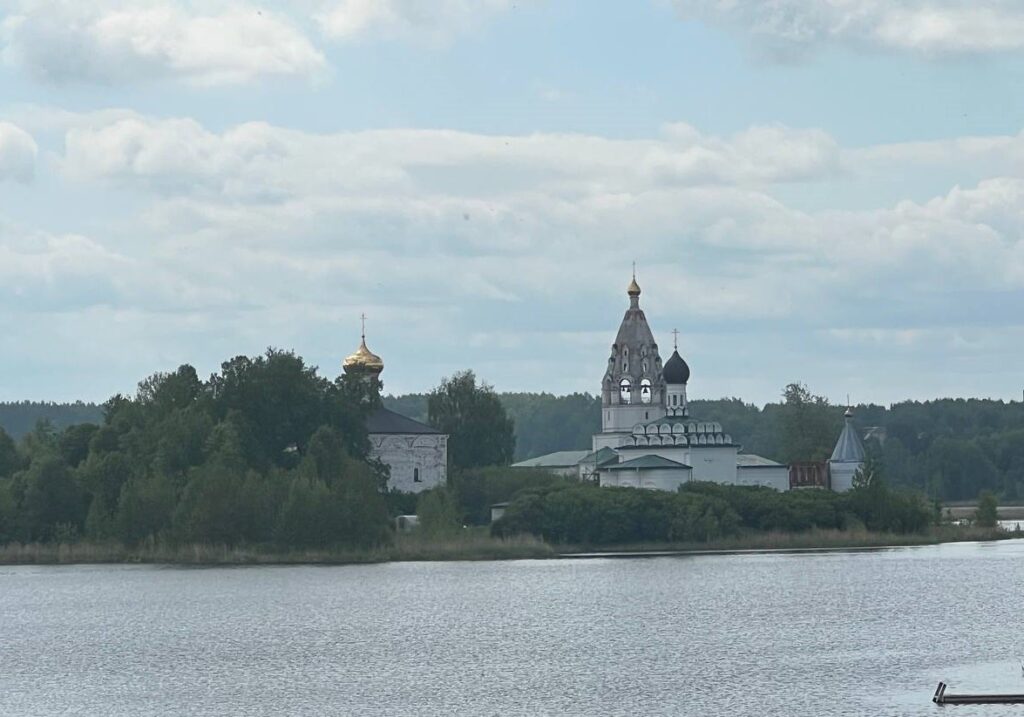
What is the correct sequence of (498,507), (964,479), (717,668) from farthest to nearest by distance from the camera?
(964,479) → (498,507) → (717,668)

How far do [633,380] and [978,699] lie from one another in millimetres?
70407

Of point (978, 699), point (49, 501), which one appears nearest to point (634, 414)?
point (49, 501)

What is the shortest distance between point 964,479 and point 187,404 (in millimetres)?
75639

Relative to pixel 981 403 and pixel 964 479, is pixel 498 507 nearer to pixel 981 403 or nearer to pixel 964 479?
pixel 964 479

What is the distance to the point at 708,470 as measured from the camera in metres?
84.9

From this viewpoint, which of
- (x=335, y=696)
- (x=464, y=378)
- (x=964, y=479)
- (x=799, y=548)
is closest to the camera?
(x=335, y=696)

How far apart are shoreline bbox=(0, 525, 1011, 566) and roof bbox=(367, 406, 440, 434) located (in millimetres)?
12526

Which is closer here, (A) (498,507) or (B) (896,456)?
(A) (498,507)

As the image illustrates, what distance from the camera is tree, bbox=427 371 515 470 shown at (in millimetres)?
97938

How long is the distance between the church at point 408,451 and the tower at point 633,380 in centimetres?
1450

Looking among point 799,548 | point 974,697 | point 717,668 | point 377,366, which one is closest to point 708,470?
point 799,548

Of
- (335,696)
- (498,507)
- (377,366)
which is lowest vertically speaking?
(335,696)

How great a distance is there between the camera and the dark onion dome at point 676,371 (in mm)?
93812

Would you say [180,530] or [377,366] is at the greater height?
[377,366]
